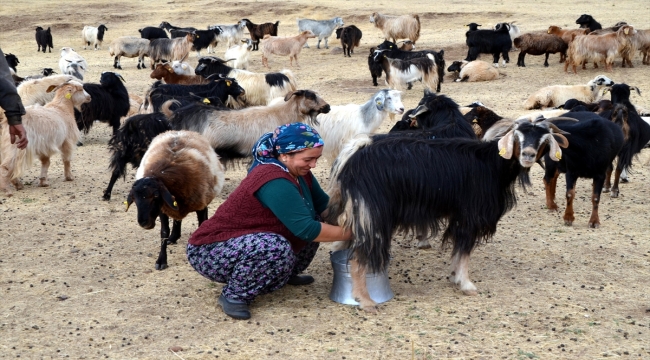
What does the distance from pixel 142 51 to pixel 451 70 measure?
912 cm

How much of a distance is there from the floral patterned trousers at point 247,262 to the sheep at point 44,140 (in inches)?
163

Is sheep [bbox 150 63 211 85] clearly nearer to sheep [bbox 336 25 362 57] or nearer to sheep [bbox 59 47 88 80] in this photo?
sheep [bbox 59 47 88 80]

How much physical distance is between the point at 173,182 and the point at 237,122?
2379 millimetres

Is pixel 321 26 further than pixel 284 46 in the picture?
Yes

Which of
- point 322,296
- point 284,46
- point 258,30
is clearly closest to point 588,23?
point 284,46

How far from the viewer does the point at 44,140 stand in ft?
25.7

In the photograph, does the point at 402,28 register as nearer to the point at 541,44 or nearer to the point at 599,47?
the point at 541,44

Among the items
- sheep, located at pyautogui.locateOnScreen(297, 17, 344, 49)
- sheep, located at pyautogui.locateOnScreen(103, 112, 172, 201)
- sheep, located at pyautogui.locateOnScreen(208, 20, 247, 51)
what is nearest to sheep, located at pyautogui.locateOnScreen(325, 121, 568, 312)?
sheep, located at pyautogui.locateOnScreen(103, 112, 172, 201)

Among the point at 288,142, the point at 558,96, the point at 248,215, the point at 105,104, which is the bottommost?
the point at 558,96

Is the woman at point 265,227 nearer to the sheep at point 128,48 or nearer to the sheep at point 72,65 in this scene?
the sheep at point 72,65

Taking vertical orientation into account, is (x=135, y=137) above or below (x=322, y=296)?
above

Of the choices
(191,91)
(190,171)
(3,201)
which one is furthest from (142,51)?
(190,171)

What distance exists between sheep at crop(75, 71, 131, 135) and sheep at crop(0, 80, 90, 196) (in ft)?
5.74

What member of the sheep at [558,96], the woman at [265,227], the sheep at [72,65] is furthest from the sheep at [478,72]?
the woman at [265,227]
